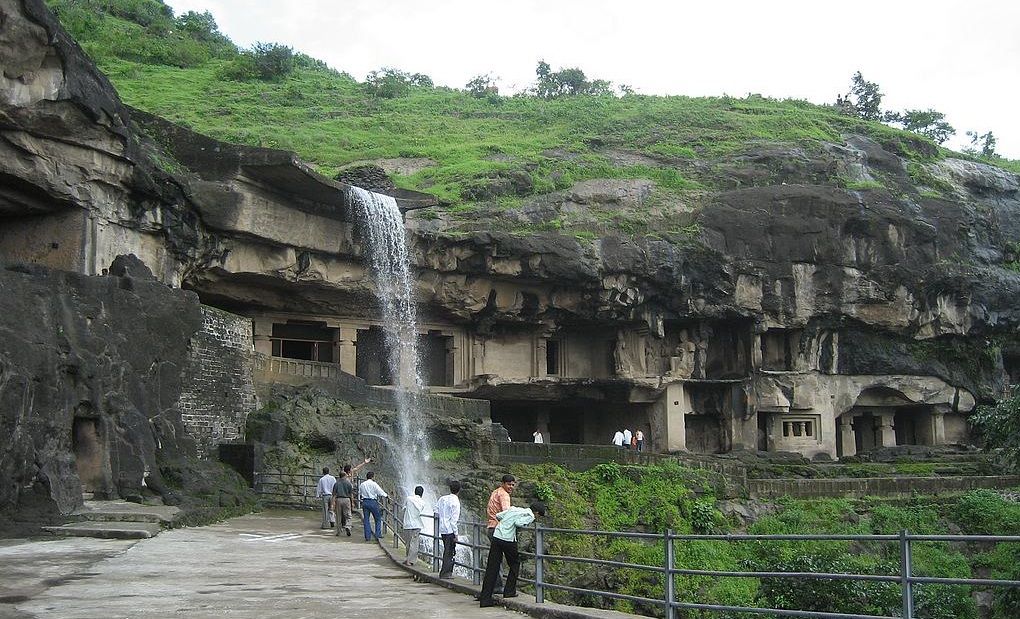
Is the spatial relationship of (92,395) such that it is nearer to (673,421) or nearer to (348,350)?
(348,350)

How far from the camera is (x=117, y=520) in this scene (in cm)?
1560

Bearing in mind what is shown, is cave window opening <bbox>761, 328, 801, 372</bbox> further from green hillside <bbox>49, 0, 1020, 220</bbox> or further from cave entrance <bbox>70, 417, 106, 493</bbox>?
cave entrance <bbox>70, 417, 106, 493</bbox>

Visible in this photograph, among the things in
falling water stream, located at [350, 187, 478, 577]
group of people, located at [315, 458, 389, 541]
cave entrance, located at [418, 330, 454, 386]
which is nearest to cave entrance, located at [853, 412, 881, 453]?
cave entrance, located at [418, 330, 454, 386]

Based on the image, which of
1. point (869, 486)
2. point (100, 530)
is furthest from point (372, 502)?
point (869, 486)

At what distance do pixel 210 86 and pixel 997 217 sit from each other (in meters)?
39.7

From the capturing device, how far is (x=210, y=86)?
5225 cm

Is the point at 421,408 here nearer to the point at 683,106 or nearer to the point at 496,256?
the point at 496,256

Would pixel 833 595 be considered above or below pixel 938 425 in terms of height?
below

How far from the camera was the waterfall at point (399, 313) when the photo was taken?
24625mm

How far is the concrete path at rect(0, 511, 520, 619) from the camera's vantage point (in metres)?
8.79

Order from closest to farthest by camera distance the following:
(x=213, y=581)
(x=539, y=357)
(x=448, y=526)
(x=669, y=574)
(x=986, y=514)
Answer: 1. (x=669, y=574)
2. (x=213, y=581)
3. (x=448, y=526)
4. (x=986, y=514)
5. (x=539, y=357)

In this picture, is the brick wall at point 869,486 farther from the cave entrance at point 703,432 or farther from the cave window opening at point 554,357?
the cave window opening at point 554,357

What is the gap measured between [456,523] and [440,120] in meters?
43.7

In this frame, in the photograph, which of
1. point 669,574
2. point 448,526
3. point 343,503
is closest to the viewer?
point 669,574
